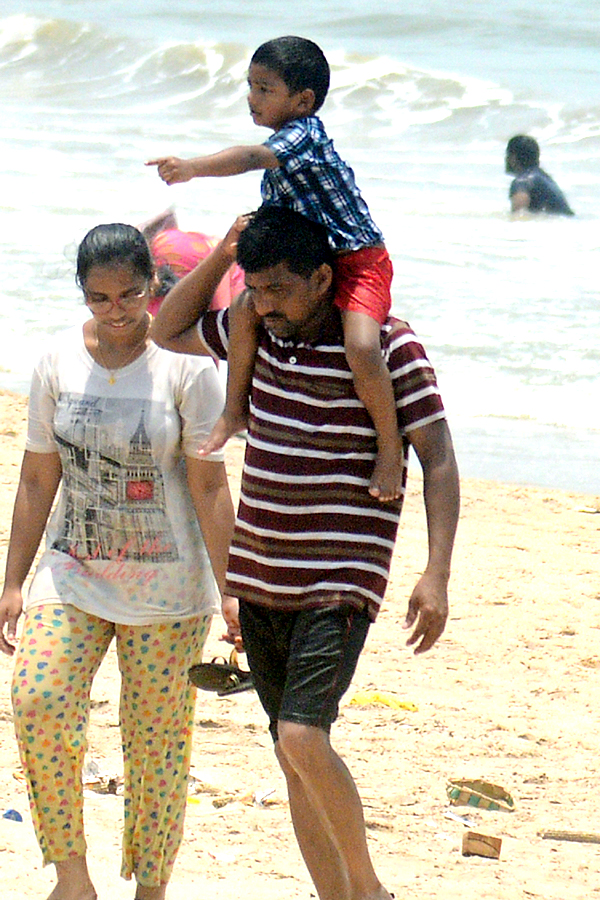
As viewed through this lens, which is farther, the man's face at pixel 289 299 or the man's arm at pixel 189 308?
the man's arm at pixel 189 308

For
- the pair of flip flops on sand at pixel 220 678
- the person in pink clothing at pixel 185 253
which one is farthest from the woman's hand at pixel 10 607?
the person in pink clothing at pixel 185 253

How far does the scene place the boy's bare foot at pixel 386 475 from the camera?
309 centimetres

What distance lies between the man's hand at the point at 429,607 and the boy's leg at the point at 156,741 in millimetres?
600

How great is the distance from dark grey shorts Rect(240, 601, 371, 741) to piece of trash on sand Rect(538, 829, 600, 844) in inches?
51.0

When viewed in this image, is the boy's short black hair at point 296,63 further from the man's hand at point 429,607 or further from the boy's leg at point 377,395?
the man's hand at point 429,607

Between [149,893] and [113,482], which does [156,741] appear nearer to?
[149,893]

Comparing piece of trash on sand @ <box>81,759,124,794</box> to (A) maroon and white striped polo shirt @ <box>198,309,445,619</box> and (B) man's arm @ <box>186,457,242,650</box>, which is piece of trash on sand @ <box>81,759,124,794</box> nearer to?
(B) man's arm @ <box>186,457,242,650</box>

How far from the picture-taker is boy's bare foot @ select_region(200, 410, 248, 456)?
131 inches

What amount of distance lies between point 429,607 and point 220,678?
553 mm

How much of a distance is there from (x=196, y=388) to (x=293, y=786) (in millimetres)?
913

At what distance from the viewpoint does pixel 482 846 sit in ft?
13.2

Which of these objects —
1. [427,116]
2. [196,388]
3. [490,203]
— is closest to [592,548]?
[196,388]

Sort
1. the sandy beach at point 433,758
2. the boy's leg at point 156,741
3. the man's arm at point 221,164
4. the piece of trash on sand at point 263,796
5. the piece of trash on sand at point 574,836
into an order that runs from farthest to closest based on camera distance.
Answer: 1. the piece of trash on sand at point 263,796
2. the piece of trash on sand at point 574,836
3. the sandy beach at point 433,758
4. the boy's leg at point 156,741
5. the man's arm at point 221,164

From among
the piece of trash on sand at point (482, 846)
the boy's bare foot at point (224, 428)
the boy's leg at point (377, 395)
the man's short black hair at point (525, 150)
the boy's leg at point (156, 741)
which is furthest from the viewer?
the man's short black hair at point (525, 150)
